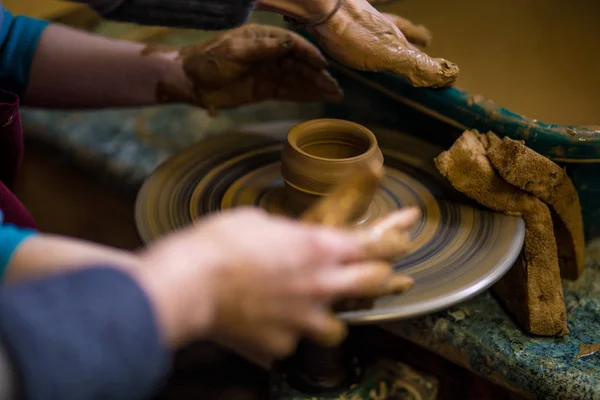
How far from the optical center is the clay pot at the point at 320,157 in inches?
50.6

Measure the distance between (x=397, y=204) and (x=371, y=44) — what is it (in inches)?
14.8

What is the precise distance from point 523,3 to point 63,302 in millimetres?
1904

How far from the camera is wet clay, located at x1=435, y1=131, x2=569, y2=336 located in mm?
1427

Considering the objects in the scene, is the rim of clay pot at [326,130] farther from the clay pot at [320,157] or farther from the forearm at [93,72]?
the forearm at [93,72]

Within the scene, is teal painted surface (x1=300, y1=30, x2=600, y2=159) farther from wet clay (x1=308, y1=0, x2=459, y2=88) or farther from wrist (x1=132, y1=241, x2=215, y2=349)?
wrist (x1=132, y1=241, x2=215, y2=349)

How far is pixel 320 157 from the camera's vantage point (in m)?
1.35

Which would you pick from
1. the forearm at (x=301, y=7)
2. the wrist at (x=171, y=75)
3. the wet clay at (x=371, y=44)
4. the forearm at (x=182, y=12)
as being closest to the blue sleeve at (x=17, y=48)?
the wrist at (x=171, y=75)

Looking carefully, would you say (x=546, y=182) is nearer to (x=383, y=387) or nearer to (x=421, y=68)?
(x=421, y=68)

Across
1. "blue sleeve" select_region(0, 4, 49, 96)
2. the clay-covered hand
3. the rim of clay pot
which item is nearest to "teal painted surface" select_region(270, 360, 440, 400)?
the rim of clay pot

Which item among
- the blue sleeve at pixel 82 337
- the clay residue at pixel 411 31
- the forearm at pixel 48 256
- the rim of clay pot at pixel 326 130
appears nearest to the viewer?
the blue sleeve at pixel 82 337

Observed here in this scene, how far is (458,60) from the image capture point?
200cm

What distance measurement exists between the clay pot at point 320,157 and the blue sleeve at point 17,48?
2.76 ft

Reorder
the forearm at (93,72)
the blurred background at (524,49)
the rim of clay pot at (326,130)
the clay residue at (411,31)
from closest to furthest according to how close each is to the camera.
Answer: the rim of clay pot at (326,130) → the clay residue at (411,31) → the forearm at (93,72) → the blurred background at (524,49)

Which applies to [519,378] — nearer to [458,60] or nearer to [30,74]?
[458,60]
